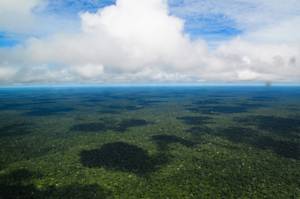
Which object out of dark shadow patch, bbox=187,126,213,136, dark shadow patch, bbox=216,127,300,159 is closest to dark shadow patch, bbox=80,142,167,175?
dark shadow patch, bbox=187,126,213,136

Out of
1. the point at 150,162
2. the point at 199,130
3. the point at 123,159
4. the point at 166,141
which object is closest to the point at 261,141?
the point at 199,130

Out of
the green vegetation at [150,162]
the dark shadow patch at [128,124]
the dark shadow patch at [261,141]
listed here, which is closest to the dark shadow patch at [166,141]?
the green vegetation at [150,162]

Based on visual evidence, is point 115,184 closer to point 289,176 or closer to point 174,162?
point 174,162

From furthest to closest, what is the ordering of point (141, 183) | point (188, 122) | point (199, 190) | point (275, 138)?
point (188, 122) → point (275, 138) → point (141, 183) → point (199, 190)

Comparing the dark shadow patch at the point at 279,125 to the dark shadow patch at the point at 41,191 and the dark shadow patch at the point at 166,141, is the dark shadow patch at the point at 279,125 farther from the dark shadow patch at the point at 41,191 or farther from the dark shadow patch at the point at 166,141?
the dark shadow patch at the point at 41,191

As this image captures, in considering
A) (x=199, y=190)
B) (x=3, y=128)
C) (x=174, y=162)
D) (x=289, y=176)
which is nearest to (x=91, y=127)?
(x=3, y=128)
